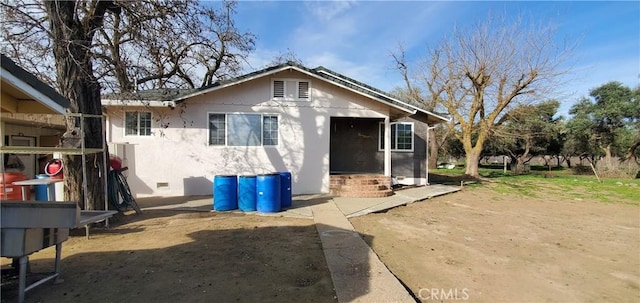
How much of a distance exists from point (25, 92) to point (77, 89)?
4.07 meters

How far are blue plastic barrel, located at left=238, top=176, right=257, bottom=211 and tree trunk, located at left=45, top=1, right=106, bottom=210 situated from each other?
3038 millimetres

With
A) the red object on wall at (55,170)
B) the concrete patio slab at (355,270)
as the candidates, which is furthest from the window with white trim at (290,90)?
the red object on wall at (55,170)

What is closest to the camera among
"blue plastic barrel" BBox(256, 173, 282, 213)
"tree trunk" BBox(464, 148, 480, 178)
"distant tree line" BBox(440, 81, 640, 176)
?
"blue plastic barrel" BBox(256, 173, 282, 213)

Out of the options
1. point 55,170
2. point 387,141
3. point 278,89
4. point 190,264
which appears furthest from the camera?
point 387,141

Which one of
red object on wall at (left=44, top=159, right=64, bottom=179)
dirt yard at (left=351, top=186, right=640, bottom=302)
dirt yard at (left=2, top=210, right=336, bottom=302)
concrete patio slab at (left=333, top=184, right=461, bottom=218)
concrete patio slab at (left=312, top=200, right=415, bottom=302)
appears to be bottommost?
Result: dirt yard at (left=351, top=186, right=640, bottom=302)

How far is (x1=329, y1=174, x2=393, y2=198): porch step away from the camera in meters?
11.5

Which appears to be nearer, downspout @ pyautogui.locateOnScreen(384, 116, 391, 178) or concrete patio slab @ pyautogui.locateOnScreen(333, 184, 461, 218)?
concrete patio slab @ pyautogui.locateOnScreen(333, 184, 461, 218)

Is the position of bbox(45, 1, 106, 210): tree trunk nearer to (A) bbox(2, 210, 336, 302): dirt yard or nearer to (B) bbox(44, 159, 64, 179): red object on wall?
(A) bbox(2, 210, 336, 302): dirt yard

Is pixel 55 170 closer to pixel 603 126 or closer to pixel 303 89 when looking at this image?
pixel 303 89

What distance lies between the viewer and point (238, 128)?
38.1 feet

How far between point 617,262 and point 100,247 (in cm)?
863

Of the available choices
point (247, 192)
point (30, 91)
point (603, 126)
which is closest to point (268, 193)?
point (247, 192)

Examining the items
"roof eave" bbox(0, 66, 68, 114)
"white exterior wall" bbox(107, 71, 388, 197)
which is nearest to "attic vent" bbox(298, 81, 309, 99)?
"white exterior wall" bbox(107, 71, 388, 197)

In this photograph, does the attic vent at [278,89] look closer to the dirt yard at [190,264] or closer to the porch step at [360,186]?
the porch step at [360,186]
